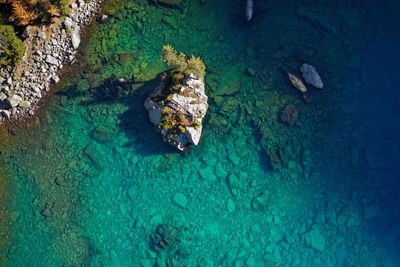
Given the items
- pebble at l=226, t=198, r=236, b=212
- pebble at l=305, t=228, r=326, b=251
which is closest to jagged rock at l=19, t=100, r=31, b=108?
pebble at l=226, t=198, r=236, b=212

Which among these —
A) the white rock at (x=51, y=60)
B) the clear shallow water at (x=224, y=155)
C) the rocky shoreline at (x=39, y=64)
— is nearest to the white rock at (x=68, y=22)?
the rocky shoreline at (x=39, y=64)

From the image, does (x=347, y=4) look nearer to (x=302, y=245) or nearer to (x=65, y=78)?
(x=302, y=245)

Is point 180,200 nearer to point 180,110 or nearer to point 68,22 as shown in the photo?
point 180,110

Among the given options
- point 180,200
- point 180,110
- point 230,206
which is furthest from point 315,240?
point 180,110

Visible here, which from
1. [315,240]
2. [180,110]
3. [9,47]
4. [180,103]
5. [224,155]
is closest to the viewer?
[180,103]

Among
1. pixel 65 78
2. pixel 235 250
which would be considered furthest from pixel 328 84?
pixel 65 78

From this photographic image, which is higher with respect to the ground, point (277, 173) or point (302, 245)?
point (277, 173)

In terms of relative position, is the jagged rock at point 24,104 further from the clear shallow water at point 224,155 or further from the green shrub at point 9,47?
the green shrub at point 9,47

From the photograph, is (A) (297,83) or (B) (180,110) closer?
(B) (180,110)
